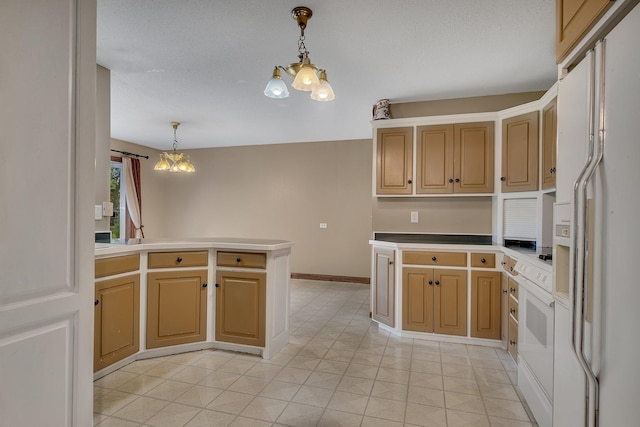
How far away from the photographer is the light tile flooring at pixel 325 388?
75.4 inches

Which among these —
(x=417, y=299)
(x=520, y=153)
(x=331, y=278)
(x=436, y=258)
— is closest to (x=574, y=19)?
(x=520, y=153)

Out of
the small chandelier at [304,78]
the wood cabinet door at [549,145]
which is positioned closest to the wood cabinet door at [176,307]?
the small chandelier at [304,78]

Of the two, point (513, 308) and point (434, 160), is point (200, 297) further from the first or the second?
point (434, 160)

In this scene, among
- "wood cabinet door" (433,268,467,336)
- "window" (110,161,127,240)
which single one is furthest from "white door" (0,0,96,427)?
"window" (110,161,127,240)

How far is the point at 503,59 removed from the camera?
110 inches

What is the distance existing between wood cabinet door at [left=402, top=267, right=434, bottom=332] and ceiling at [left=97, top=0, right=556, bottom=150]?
1903 millimetres

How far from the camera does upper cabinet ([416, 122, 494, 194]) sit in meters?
3.43

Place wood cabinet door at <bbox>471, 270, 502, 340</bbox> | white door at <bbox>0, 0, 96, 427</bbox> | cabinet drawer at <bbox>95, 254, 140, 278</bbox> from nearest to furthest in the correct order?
1. white door at <bbox>0, 0, 96, 427</bbox>
2. cabinet drawer at <bbox>95, 254, 140, 278</bbox>
3. wood cabinet door at <bbox>471, 270, 502, 340</bbox>

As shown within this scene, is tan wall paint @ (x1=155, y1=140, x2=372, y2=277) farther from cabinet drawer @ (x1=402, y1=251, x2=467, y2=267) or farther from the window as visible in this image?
cabinet drawer @ (x1=402, y1=251, x2=467, y2=267)

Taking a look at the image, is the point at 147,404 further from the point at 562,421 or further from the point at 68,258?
the point at 562,421

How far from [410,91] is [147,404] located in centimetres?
352

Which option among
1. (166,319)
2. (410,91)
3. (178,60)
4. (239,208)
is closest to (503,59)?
(410,91)

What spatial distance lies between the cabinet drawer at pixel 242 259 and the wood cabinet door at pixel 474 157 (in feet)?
7.20

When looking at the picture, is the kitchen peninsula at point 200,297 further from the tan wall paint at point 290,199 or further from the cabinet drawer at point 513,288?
the tan wall paint at point 290,199
